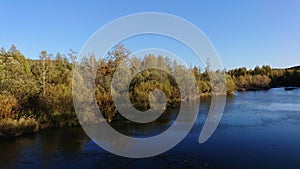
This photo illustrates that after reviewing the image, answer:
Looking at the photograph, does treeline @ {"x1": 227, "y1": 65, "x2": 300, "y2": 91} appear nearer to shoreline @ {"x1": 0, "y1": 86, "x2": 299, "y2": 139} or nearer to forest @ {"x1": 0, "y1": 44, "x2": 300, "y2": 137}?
forest @ {"x1": 0, "y1": 44, "x2": 300, "y2": 137}

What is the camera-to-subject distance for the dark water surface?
12367mm

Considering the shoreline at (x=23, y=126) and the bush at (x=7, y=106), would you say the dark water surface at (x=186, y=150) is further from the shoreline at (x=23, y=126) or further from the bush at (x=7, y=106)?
the bush at (x=7, y=106)

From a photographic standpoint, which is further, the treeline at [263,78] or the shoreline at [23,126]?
the treeline at [263,78]

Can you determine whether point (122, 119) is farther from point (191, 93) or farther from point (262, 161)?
point (191, 93)

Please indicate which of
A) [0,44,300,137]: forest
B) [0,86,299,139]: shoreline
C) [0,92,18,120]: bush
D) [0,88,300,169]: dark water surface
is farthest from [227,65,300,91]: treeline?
[0,92,18,120]: bush

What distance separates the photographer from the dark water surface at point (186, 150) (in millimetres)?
12367

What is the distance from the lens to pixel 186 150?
47.5 ft

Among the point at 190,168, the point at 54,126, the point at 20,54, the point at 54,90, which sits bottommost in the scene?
the point at 190,168

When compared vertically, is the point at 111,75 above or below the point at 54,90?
above

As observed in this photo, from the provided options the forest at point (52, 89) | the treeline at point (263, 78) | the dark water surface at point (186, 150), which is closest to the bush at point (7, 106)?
the forest at point (52, 89)

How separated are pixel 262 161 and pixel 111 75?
740 inches

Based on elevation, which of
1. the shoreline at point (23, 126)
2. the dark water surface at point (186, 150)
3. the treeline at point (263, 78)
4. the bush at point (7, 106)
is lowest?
the dark water surface at point (186, 150)

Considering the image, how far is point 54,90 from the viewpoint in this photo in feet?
73.5

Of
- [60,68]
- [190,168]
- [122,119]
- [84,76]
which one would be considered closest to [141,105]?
[122,119]
